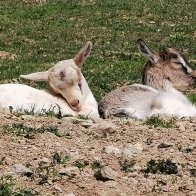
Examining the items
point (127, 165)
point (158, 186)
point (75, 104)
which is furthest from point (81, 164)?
point (75, 104)

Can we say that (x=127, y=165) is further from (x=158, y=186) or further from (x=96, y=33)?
(x=96, y=33)

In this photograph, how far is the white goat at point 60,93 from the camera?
40.3 ft

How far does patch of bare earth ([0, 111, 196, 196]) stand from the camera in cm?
766

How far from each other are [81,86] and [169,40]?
15315 millimetres

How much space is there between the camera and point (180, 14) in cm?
3494

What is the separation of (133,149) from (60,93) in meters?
4.33

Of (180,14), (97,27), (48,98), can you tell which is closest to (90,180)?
(48,98)

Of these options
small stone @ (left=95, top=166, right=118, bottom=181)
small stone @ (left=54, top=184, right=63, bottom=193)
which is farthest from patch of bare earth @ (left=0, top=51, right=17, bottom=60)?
small stone @ (left=54, top=184, right=63, bottom=193)

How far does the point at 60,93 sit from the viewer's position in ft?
42.9

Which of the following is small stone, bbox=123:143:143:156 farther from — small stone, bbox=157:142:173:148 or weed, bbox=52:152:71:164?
weed, bbox=52:152:71:164

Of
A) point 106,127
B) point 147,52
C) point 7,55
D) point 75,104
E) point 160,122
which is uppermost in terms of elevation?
point 106,127

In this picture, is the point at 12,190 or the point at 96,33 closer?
the point at 12,190

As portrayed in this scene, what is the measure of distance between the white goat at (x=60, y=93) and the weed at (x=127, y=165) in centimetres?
379

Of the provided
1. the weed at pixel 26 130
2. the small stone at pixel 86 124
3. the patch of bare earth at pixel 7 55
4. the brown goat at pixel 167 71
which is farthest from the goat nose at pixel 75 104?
the patch of bare earth at pixel 7 55
